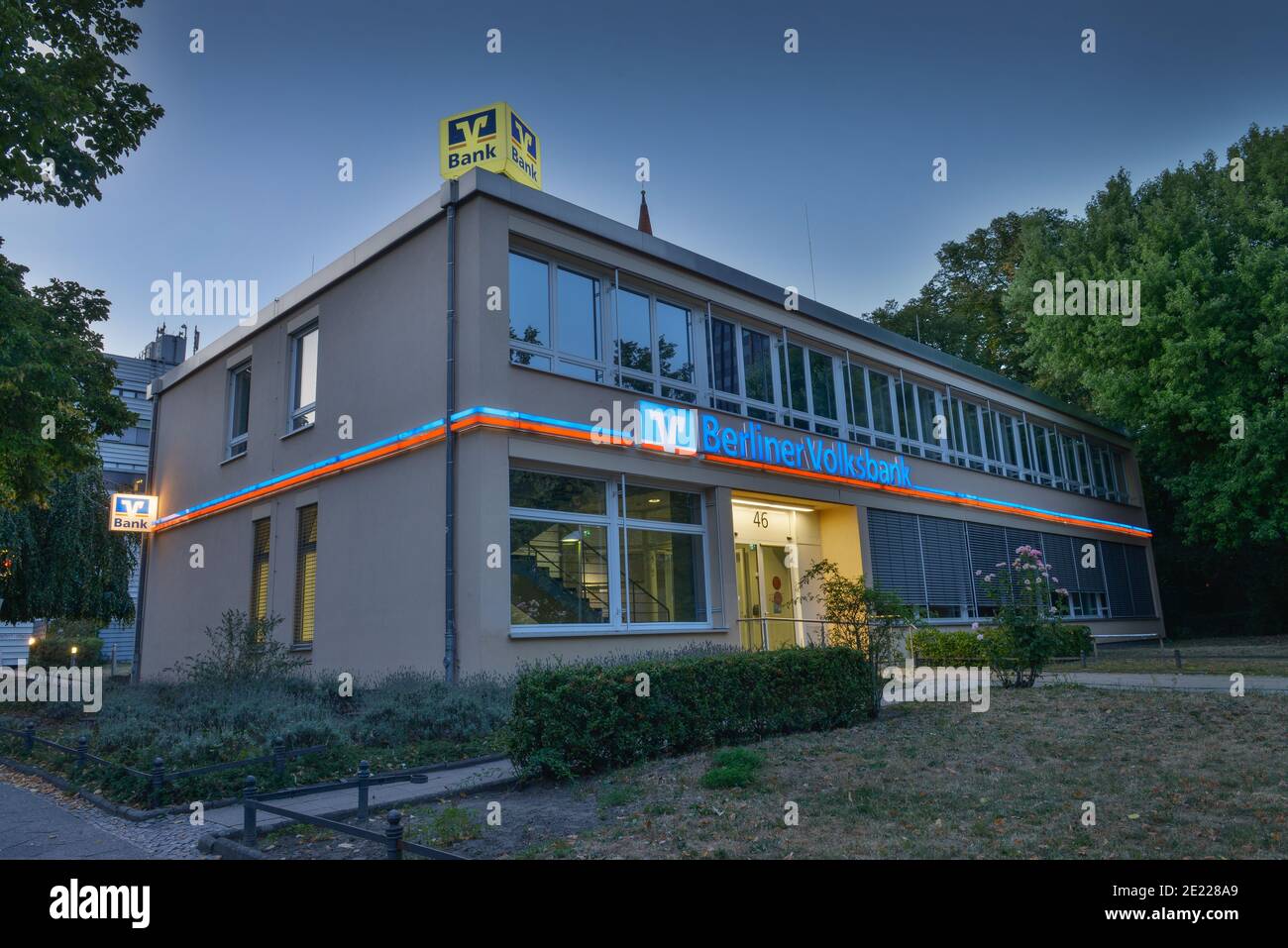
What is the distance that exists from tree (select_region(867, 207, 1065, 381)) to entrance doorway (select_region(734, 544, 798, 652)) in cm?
2291

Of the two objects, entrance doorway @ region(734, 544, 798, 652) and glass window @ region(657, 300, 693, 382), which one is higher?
glass window @ region(657, 300, 693, 382)

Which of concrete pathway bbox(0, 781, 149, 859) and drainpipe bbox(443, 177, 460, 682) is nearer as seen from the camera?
concrete pathway bbox(0, 781, 149, 859)

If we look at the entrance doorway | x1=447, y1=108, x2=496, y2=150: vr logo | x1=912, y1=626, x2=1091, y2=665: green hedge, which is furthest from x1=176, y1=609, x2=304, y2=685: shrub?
x1=912, y1=626, x2=1091, y2=665: green hedge

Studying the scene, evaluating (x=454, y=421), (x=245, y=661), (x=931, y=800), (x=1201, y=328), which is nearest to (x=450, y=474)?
(x=454, y=421)

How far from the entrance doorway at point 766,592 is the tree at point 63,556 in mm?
18828

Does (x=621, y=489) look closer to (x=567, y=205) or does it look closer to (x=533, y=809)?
(x=567, y=205)

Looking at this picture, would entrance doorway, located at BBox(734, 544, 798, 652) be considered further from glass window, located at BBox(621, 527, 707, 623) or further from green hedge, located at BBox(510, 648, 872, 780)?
green hedge, located at BBox(510, 648, 872, 780)

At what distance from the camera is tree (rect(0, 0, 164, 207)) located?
1093 cm

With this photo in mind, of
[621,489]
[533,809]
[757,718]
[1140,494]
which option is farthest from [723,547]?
[1140,494]

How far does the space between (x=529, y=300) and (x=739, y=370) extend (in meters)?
4.99

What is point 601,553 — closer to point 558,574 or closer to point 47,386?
point 558,574

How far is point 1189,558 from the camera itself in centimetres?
3419
